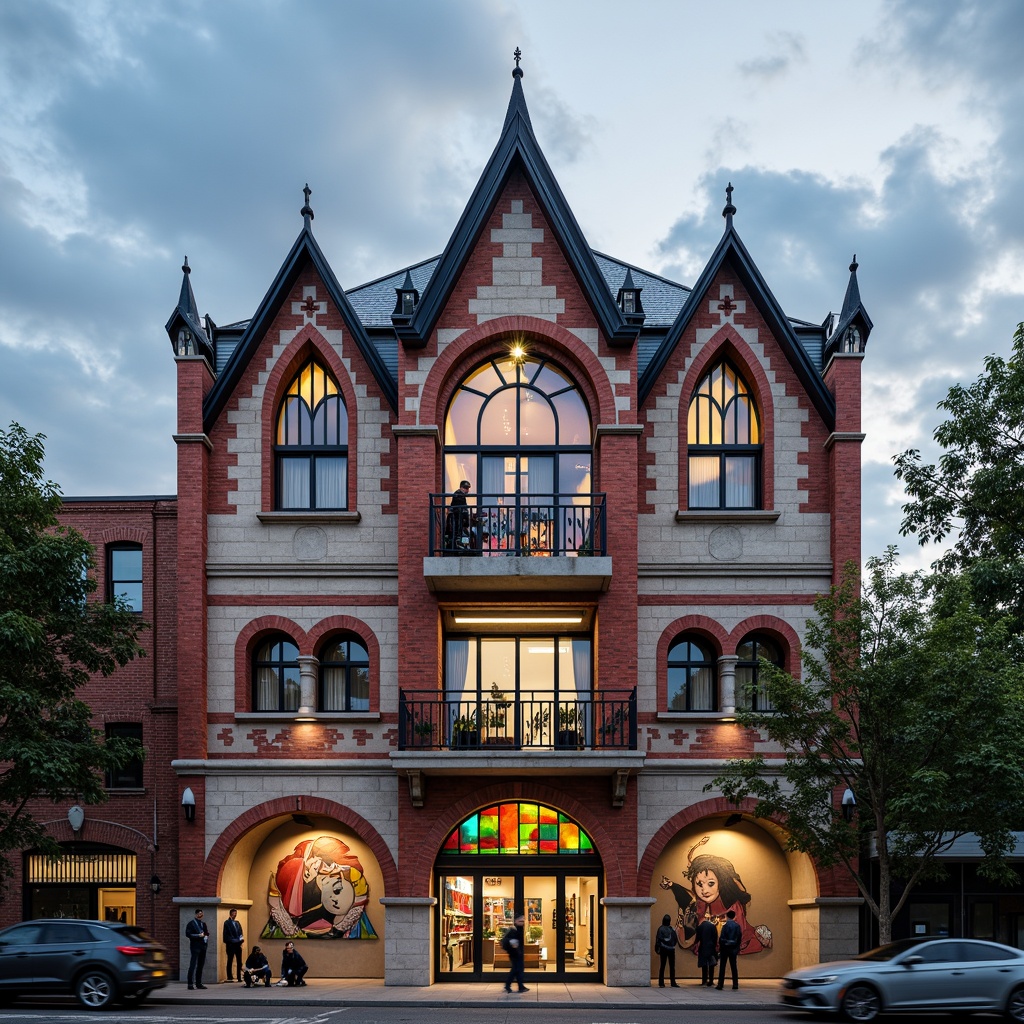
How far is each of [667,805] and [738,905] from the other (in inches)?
119

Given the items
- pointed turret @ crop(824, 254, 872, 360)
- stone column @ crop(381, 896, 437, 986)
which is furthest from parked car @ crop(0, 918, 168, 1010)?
pointed turret @ crop(824, 254, 872, 360)

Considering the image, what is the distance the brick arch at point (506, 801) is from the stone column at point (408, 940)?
302mm

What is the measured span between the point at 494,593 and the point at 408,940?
7.10 metres

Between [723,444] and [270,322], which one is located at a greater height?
[270,322]

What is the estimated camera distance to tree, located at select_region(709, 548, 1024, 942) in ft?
61.8

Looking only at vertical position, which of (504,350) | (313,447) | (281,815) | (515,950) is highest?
(504,350)

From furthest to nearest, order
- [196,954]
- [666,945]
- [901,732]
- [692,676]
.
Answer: [692,676]
[666,945]
[196,954]
[901,732]

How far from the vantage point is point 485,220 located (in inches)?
959

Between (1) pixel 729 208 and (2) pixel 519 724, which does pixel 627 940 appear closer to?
(2) pixel 519 724

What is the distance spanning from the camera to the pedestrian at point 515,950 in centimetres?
2106

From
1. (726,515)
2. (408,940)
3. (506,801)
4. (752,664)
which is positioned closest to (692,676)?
(752,664)

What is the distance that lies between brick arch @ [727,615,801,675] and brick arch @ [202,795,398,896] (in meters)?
8.32

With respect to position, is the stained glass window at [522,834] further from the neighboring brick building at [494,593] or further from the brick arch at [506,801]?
the brick arch at [506,801]

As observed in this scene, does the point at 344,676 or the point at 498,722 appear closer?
the point at 498,722
